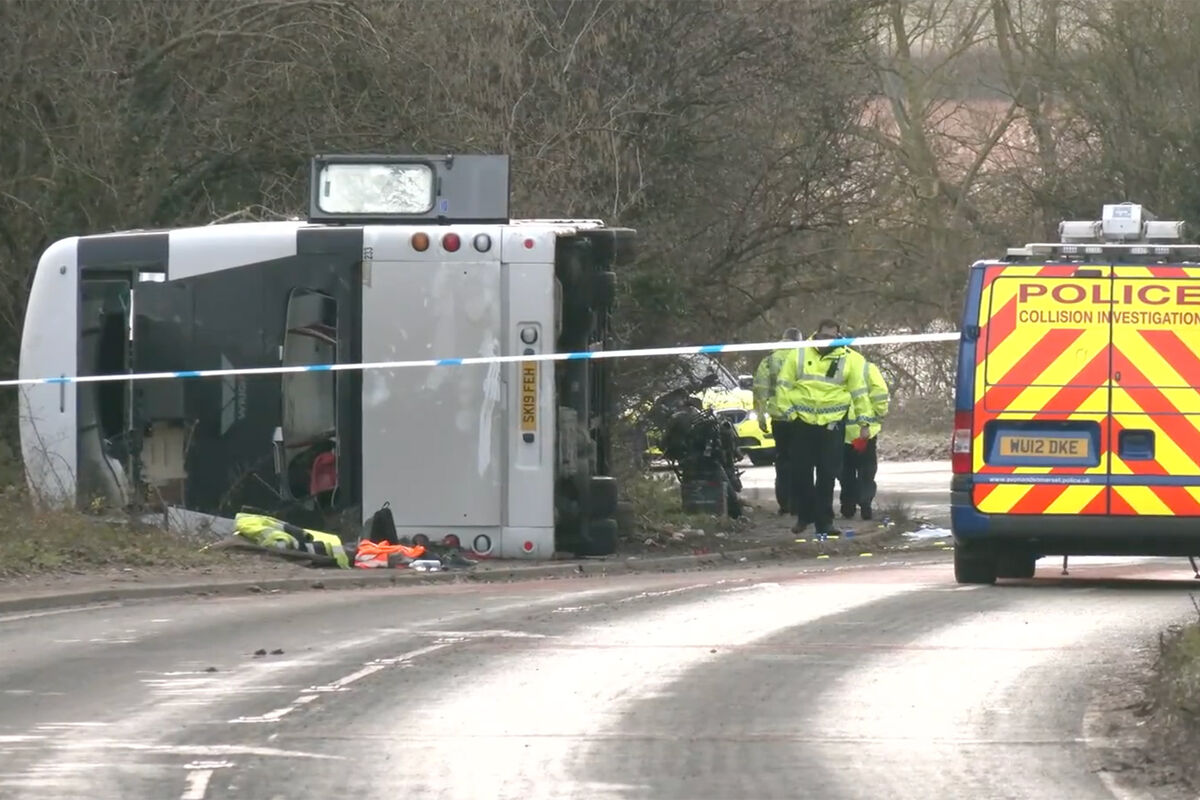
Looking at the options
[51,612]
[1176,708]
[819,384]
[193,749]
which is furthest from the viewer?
[819,384]

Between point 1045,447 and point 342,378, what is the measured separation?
4959mm

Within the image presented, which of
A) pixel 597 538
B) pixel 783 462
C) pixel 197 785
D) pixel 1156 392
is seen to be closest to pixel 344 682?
pixel 197 785

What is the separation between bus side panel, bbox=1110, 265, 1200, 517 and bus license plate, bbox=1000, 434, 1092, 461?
192mm

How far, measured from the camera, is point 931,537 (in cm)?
1969

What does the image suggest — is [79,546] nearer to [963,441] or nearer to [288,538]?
[288,538]

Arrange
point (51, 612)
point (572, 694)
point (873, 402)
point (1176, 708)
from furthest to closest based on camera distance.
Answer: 1. point (873, 402)
2. point (51, 612)
3. point (572, 694)
4. point (1176, 708)

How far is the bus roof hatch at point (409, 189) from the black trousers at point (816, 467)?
407cm

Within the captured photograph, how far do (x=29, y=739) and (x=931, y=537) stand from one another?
12696mm

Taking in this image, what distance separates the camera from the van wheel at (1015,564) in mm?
14109

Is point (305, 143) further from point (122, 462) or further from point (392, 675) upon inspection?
point (392, 675)

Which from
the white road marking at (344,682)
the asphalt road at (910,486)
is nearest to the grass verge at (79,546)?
the white road marking at (344,682)

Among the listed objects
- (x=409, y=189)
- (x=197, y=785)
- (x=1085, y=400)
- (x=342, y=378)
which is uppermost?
(x=409, y=189)

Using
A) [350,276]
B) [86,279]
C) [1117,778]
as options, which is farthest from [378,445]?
[1117,778]

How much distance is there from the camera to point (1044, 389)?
13328 mm
